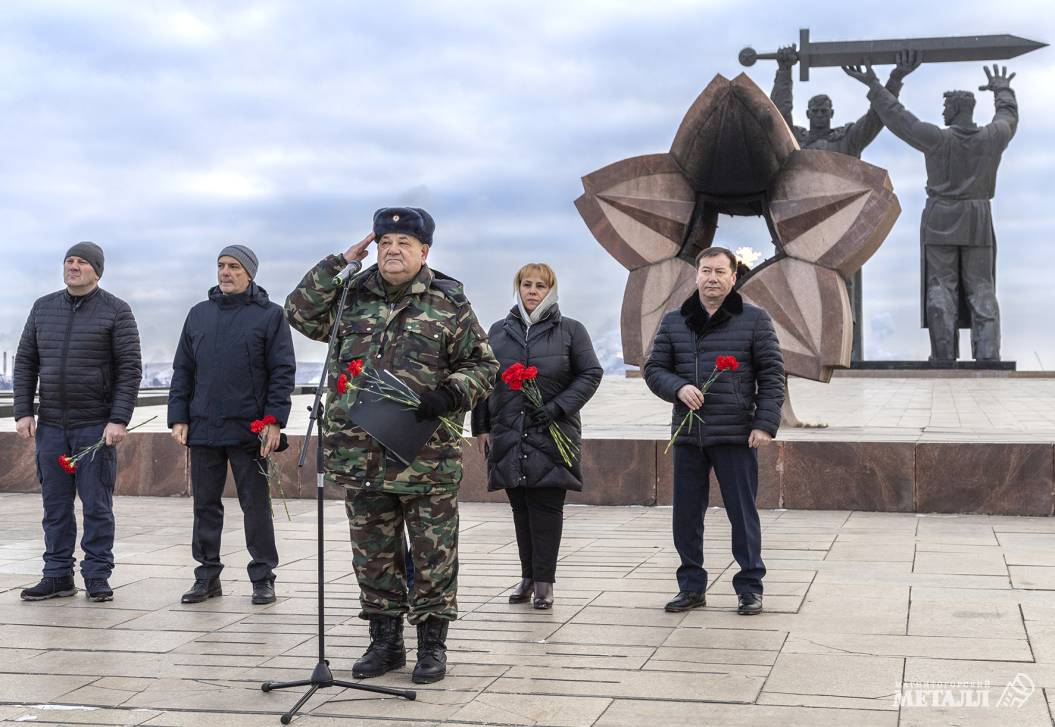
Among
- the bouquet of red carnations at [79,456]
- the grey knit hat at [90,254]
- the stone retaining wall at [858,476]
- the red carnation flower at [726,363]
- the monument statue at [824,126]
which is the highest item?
the monument statue at [824,126]

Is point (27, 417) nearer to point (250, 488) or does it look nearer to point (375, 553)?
point (250, 488)

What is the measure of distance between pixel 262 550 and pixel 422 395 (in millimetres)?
2093

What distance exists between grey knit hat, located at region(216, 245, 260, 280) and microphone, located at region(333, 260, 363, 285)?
5.51 feet

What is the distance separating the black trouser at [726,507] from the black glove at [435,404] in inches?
63.8

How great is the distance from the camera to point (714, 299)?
5766mm

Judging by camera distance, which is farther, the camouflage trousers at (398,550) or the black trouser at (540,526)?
the black trouser at (540,526)

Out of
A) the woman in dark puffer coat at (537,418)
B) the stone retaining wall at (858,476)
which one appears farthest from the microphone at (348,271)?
the stone retaining wall at (858,476)

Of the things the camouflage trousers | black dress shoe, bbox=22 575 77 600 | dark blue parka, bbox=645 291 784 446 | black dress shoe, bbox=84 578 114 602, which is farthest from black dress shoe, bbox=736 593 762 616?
black dress shoe, bbox=22 575 77 600

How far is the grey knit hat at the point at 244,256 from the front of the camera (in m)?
6.11

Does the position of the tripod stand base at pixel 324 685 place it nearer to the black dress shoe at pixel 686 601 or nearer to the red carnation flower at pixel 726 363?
the black dress shoe at pixel 686 601

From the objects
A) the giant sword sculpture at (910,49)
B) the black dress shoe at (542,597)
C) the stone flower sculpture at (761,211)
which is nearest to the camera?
the black dress shoe at (542,597)

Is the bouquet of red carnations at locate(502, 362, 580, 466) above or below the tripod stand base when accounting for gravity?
above

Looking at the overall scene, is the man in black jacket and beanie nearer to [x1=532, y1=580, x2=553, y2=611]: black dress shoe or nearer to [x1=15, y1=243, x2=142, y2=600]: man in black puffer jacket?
[x1=15, y1=243, x2=142, y2=600]: man in black puffer jacket

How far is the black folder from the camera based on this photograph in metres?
4.38
